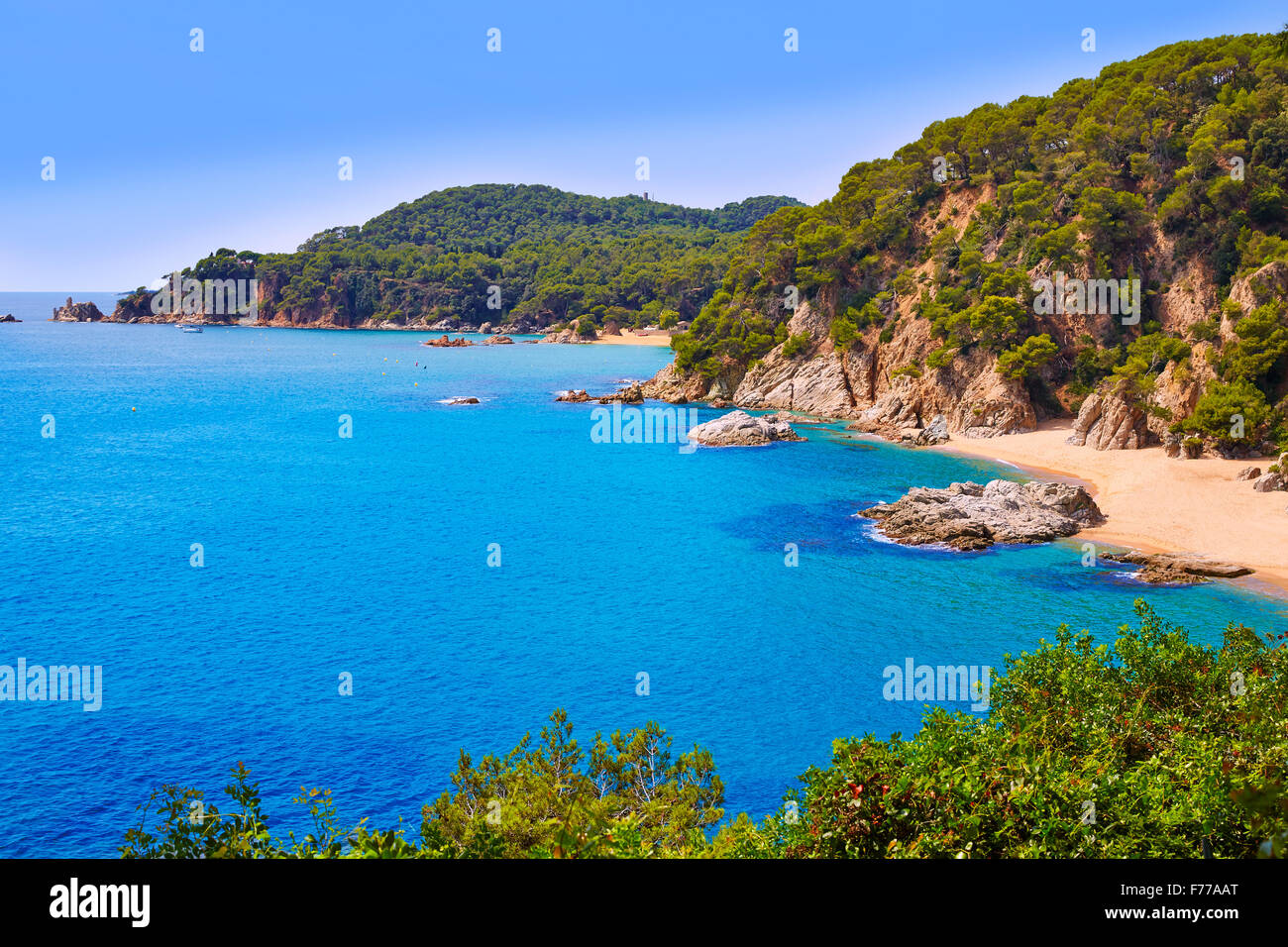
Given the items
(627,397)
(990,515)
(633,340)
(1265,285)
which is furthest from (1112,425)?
(633,340)

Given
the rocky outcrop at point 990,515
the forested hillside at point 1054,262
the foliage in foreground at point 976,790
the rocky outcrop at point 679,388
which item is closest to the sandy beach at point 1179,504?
the rocky outcrop at point 990,515

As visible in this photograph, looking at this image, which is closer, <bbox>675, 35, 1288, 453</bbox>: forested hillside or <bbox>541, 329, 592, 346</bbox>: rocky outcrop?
<bbox>675, 35, 1288, 453</bbox>: forested hillside

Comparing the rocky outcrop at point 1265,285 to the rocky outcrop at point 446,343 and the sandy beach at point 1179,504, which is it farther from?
the rocky outcrop at point 446,343

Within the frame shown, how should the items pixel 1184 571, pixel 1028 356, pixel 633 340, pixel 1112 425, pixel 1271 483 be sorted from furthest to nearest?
pixel 633 340
pixel 1028 356
pixel 1112 425
pixel 1271 483
pixel 1184 571

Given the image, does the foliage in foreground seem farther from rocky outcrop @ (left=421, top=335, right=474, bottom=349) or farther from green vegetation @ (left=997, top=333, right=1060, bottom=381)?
rocky outcrop @ (left=421, top=335, right=474, bottom=349)

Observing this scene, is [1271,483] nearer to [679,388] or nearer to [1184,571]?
[1184,571]

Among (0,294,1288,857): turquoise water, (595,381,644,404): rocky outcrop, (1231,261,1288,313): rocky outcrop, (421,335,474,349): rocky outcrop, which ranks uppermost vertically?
(421,335,474,349): rocky outcrop

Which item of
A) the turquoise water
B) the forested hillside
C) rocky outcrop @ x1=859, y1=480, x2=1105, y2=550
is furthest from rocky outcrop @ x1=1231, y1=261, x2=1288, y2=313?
rocky outcrop @ x1=859, y1=480, x2=1105, y2=550
